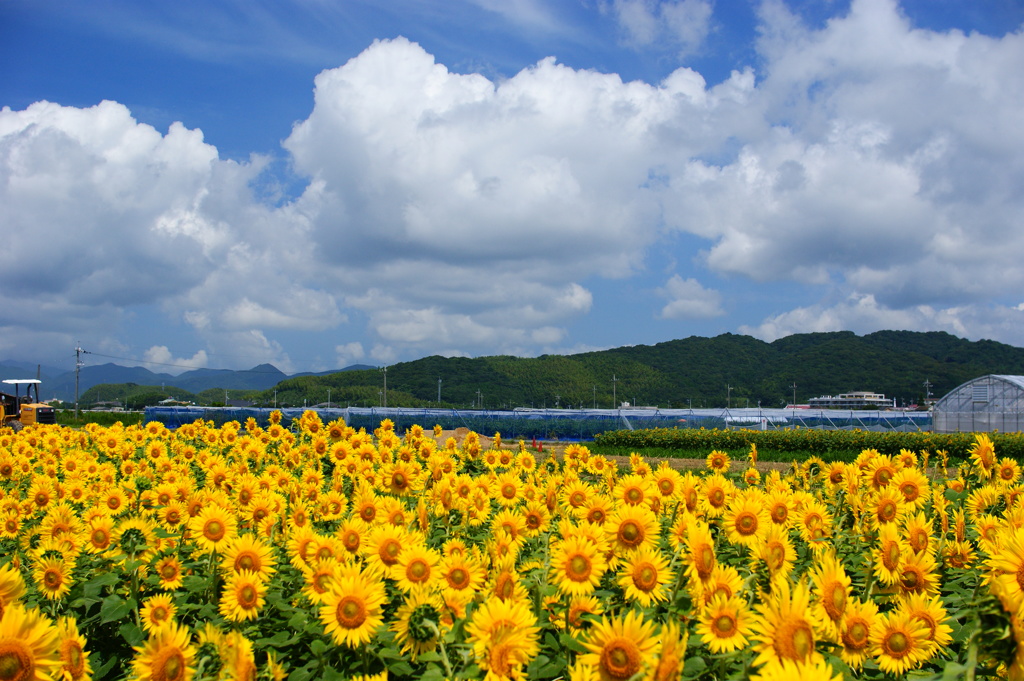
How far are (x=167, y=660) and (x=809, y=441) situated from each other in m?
24.0

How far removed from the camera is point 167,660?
6.50 ft

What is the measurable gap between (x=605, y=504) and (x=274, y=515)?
163 cm

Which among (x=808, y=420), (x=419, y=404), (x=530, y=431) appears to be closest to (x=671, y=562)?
(x=530, y=431)

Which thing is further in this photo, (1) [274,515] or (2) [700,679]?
(1) [274,515]

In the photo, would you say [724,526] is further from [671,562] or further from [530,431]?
[530,431]

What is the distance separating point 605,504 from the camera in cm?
314

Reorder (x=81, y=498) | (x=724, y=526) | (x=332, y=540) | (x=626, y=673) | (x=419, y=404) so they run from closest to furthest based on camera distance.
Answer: (x=626, y=673) → (x=332, y=540) → (x=724, y=526) → (x=81, y=498) → (x=419, y=404)

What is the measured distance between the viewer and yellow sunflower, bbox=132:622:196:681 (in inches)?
77.4

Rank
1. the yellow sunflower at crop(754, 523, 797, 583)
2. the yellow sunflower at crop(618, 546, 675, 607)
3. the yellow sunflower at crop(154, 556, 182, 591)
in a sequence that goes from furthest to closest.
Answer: the yellow sunflower at crop(154, 556, 182, 591) → the yellow sunflower at crop(754, 523, 797, 583) → the yellow sunflower at crop(618, 546, 675, 607)

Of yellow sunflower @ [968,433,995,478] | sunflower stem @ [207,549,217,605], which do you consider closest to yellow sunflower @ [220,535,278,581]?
sunflower stem @ [207,549,217,605]

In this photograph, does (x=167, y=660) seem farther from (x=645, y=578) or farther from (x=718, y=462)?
(x=718, y=462)

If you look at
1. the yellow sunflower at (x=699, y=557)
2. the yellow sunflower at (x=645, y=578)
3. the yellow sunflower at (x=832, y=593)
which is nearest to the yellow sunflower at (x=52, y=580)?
the yellow sunflower at (x=645, y=578)

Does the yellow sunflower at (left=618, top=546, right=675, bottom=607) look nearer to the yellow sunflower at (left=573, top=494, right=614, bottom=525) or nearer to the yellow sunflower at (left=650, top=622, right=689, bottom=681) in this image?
the yellow sunflower at (left=573, top=494, right=614, bottom=525)

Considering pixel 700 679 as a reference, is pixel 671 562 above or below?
above
